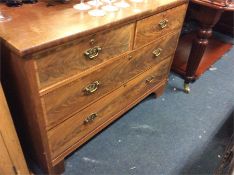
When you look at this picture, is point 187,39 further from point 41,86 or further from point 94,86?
point 41,86

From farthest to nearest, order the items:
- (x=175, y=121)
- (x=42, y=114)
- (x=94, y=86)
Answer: (x=175, y=121) → (x=94, y=86) → (x=42, y=114)

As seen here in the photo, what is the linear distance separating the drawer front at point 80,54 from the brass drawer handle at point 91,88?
104mm

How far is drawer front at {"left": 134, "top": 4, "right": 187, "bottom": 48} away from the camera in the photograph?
3.80ft

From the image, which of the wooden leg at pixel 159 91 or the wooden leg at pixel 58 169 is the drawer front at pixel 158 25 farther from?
the wooden leg at pixel 58 169

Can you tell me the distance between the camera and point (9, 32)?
0.80 m

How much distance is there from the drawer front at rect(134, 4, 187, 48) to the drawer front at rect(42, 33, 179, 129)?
0.05 meters

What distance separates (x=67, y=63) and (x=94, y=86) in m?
0.23

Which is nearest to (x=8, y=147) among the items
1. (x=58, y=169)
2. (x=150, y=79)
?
(x=58, y=169)

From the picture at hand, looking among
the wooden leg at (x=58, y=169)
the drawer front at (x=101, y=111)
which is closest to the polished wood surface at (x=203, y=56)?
the drawer front at (x=101, y=111)

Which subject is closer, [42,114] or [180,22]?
[42,114]

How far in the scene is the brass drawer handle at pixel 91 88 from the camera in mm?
1052

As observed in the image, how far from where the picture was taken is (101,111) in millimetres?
1241

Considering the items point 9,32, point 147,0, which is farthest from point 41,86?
point 147,0

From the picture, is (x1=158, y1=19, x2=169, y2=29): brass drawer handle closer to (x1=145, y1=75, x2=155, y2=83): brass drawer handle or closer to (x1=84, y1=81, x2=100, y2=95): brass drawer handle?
(x1=145, y1=75, x2=155, y2=83): brass drawer handle
